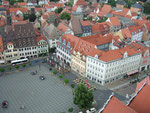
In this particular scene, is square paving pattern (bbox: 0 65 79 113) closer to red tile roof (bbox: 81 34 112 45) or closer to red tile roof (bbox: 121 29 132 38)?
red tile roof (bbox: 81 34 112 45)

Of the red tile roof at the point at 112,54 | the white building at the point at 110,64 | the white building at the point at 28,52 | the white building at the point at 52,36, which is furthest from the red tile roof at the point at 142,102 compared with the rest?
the white building at the point at 52,36

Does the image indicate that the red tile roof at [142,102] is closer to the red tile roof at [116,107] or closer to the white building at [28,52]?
the red tile roof at [116,107]

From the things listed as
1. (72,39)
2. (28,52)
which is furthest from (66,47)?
(28,52)

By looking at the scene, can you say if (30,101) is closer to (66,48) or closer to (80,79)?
(80,79)

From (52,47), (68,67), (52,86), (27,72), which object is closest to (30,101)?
(52,86)

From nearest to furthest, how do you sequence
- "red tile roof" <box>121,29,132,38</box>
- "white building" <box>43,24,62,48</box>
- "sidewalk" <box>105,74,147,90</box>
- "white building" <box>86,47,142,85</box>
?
1. "white building" <box>86,47,142,85</box>
2. "sidewalk" <box>105,74,147,90</box>
3. "white building" <box>43,24,62,48</box>
4. "red tile roof" <box>121,29,132,38</box>

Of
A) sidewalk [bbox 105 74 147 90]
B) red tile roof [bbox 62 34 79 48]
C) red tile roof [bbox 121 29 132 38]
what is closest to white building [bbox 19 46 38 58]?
red tile roof [bbox 62 34 79 48]
